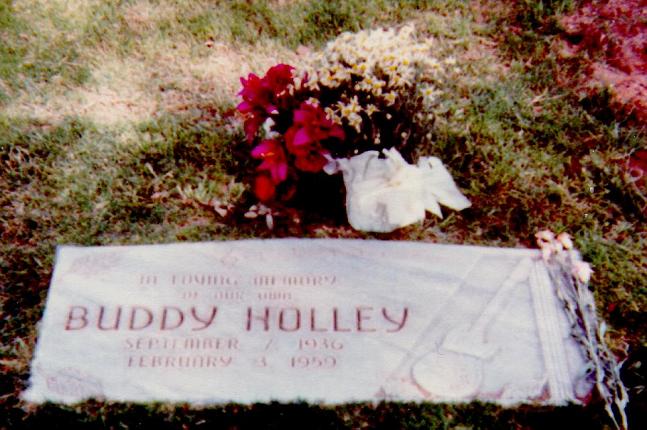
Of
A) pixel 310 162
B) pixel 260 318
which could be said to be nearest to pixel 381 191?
pixel 310 162

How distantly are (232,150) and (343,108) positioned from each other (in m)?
0.70

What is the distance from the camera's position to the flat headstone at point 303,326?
2.05 metres

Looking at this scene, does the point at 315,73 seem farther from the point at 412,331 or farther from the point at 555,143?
the point at 555,143

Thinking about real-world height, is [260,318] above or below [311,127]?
below

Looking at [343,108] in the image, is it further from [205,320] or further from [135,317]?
[135,317]

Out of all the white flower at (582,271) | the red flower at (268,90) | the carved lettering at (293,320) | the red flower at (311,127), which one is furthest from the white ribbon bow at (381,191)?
the white flower at (582,271)

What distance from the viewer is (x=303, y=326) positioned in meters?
2.18

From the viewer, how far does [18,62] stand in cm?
313

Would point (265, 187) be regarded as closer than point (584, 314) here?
No

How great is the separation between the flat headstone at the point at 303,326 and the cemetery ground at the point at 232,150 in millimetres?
62

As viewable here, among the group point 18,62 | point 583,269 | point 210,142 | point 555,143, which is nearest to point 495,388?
point 583,269

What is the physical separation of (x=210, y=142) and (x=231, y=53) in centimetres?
64

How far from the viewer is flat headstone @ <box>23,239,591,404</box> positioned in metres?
2.05

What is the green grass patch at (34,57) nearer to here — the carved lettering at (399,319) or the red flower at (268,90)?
the red flower at (268,90)
